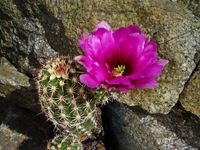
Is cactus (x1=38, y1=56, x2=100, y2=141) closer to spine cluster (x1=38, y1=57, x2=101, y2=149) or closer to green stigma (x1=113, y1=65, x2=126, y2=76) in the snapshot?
spine cluster (x1=38, y1=57, x2=101, y2=149)

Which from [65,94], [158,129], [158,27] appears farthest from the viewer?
[158,129]

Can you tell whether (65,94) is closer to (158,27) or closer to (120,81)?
(120,81)

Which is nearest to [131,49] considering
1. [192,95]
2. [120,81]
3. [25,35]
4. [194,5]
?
[120,81]

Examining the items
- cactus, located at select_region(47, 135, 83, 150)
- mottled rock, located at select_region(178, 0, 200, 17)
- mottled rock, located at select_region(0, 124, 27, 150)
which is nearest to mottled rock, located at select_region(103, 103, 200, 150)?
cactus, located at select_region(47, 135, 83, 150)

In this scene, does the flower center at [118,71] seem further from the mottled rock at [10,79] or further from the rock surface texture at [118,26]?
the mottled rock at [10,79]

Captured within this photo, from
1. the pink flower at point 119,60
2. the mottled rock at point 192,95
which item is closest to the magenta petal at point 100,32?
the pink flower at point 119,60

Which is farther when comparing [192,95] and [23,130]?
[23,130]

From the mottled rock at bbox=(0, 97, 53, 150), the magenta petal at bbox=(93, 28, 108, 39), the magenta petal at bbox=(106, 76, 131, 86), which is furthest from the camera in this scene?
the mottled rock at bbox=(0, 97, 53, 150)

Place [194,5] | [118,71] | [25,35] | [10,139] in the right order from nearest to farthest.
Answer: [118,71] < [194,5] < [25,35] < [10,139]
